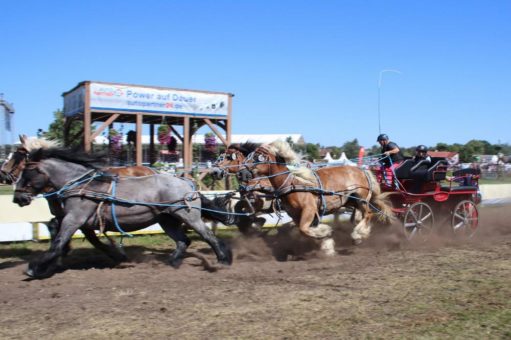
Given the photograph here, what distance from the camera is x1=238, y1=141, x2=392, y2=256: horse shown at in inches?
343

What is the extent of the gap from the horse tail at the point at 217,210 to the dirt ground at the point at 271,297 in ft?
2.42

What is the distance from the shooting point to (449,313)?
531 cm

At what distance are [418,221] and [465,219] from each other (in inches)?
53.2

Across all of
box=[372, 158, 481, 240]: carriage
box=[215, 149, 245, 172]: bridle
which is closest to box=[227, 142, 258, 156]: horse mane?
box=[215, 149, 245, 172]: bridle

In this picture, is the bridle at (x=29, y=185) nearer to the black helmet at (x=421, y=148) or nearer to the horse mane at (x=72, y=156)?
the horse mane at (x=72, y=156)

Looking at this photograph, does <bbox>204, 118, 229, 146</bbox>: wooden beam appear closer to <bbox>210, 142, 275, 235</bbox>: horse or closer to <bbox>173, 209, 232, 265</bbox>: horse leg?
<bbox>210, 142, 275, 235</bbox>: horse

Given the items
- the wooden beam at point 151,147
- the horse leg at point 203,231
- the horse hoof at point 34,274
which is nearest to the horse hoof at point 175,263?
the horse leg at point 203,231

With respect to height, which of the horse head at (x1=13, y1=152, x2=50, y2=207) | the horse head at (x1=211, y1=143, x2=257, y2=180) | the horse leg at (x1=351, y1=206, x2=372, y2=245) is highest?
the horse head at (x1=211, y1=143, x2=257, y2=180)

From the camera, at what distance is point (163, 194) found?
7875 millimetres

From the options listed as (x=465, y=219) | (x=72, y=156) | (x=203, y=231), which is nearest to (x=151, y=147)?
(x=72, y=156)

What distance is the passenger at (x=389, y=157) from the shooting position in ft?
33.6

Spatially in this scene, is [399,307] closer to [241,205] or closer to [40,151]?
[241,205]

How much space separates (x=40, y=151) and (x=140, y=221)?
5.75 feet

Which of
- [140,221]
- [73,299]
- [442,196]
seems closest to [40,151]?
[140,221]
